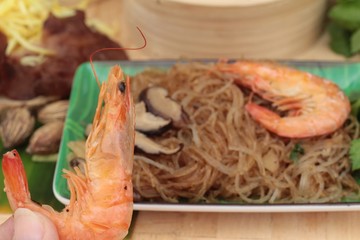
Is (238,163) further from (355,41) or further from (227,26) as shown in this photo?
(355,41)

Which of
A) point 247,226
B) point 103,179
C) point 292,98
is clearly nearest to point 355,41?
point 292,98

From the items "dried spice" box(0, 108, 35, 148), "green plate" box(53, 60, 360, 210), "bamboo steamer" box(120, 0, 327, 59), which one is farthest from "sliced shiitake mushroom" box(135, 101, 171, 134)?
"bamboo steamer" box(120, 0, 327, 59)

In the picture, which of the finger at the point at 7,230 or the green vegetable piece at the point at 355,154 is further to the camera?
the green vegetable piece at the point at 355,154

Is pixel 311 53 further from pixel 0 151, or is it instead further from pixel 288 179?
pixel 0 151

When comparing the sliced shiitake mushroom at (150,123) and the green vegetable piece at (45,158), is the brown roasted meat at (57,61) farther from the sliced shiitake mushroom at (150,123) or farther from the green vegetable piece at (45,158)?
the sliced shiitake mushroom at (150,123)

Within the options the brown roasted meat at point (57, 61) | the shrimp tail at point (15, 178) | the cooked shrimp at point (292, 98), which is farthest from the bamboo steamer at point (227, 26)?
the shrimp tail at point (15, 178)
